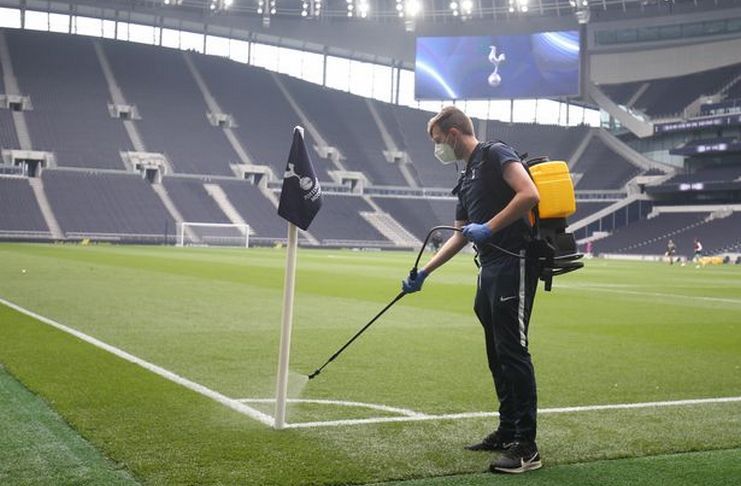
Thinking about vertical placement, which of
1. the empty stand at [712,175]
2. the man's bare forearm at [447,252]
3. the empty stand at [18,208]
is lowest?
the empty stand at [18,208]

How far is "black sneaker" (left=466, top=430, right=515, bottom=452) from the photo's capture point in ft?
19.7

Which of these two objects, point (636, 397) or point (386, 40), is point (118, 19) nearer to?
point (386, 40)

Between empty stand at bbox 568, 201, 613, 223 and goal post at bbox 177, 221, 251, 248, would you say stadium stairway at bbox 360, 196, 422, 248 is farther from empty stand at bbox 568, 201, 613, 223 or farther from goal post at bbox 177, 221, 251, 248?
empty stand at bbox 568, 201, 613, 223

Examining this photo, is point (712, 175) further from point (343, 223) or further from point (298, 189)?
point (298, 189)

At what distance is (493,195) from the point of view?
5.83 meters

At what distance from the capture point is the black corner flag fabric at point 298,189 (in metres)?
6.31

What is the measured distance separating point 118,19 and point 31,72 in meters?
11.7

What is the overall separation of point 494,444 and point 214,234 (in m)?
64.0

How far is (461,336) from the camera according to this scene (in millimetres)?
13062

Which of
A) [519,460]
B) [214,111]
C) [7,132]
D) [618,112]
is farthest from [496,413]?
[618,112]

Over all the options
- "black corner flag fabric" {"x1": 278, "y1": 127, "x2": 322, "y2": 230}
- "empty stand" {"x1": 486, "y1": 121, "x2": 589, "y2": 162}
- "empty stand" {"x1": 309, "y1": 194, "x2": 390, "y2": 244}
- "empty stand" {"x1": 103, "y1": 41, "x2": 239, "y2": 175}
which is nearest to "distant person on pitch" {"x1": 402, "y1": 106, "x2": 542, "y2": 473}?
"black corner flag fabric" {"x1": 278, "y1": 127, "x2": 322, "y2": 230}

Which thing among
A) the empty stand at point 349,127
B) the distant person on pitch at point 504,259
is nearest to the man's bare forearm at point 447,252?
the distant person on pitch at point 504,259

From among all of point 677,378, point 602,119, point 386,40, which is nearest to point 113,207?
point 386,40

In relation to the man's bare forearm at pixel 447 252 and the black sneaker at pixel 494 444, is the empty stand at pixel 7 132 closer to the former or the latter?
the man's bare forearm at pixel 447 252
